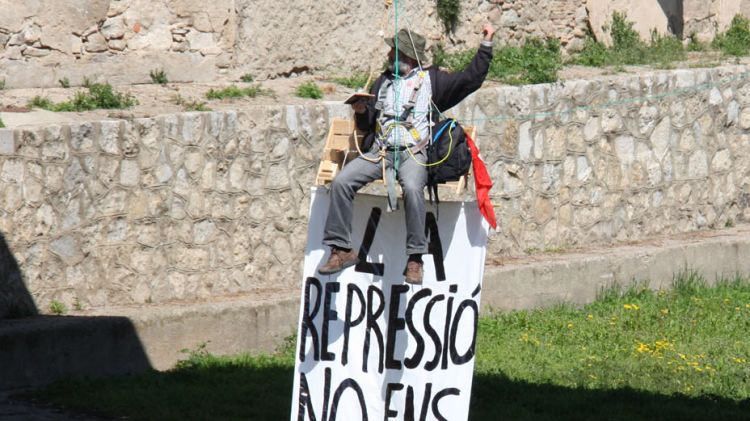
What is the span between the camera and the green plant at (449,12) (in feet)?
52.8

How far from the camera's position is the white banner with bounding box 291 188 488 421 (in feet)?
29.3

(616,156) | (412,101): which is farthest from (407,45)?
(616,156)

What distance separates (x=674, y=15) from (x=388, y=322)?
10590 mm

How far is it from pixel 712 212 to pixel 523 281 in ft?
11.0

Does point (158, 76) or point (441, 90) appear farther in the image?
point (158, 76)

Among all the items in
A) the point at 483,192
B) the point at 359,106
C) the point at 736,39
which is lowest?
the point at 483,192

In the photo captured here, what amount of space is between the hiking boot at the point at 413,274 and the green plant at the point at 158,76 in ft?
17.5

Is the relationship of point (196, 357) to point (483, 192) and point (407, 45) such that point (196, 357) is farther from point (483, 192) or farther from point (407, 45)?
point (407, 45)

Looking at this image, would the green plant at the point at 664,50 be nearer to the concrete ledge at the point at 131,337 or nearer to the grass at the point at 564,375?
the grass at the point at 564,375

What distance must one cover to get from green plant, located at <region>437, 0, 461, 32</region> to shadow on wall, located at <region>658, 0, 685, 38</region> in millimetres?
3336

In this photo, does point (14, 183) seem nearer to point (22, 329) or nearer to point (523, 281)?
point (22, 329)

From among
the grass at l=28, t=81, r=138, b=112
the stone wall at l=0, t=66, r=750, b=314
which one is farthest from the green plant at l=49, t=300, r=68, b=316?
the grass at l=28, t=81, r=138, b=112

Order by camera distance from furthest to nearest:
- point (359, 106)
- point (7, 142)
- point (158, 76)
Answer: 1. point (158, 76)
2. point (7, 142)
3. point (359, 106)

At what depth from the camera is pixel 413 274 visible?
345 inches
